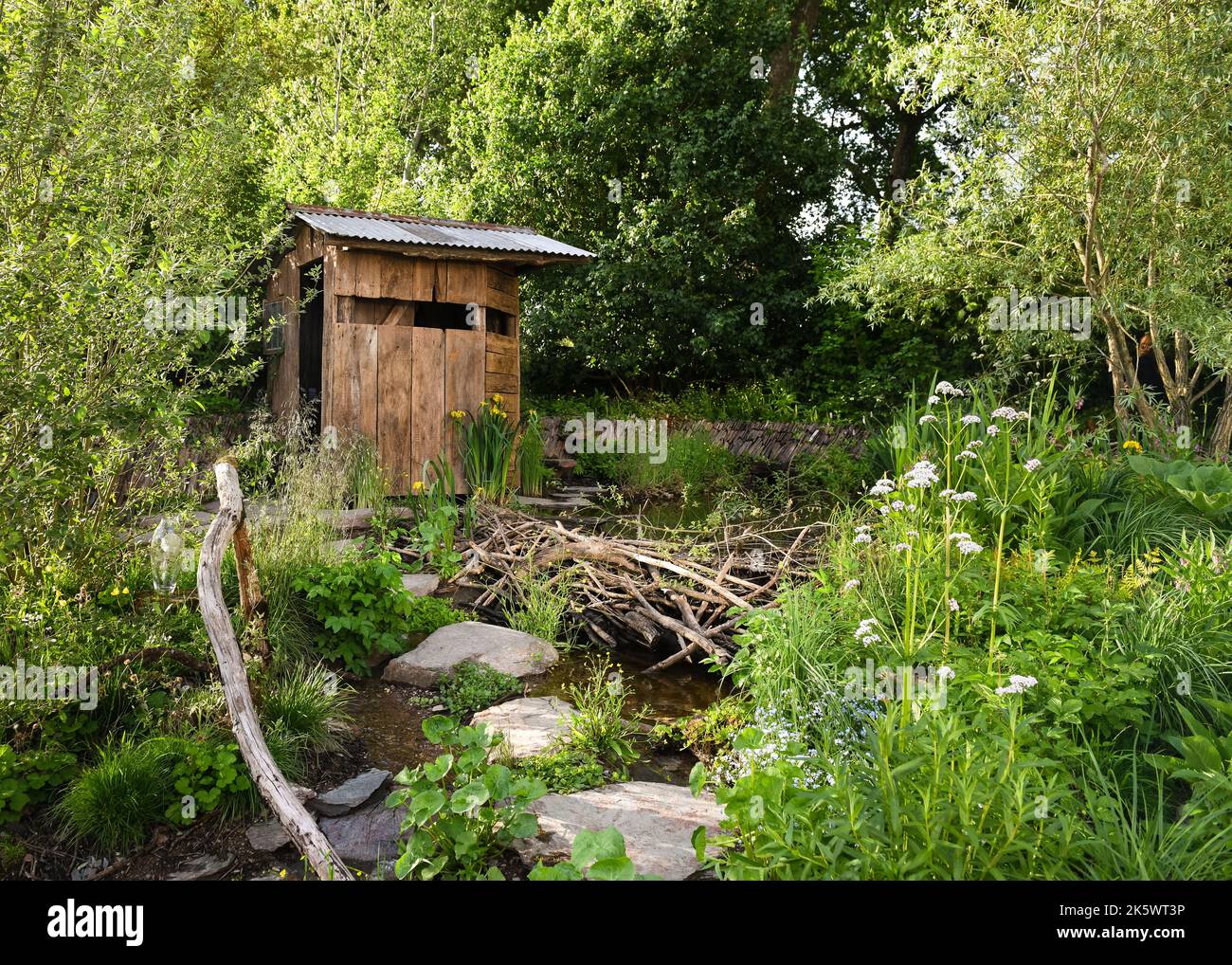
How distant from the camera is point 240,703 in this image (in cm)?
377

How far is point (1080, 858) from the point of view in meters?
2.65

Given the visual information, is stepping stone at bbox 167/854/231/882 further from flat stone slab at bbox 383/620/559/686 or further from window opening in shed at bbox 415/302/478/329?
window opening in shed at bbox 415/302/478/329

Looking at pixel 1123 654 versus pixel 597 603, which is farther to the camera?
pixel 597 603

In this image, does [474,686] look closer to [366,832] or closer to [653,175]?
[366,832]

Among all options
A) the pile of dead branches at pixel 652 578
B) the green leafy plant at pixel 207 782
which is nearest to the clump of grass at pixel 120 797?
the green leafy plant at pixel 207 782

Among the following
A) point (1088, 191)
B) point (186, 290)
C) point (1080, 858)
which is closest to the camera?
point (1080, 858)

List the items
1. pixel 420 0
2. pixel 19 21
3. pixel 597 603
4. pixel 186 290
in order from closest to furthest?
pixel 19 21, pixel 186 290, pixel 597 603, pixel 420 0

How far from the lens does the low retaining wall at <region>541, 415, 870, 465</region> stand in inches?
526

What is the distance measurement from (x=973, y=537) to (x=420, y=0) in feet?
61.5

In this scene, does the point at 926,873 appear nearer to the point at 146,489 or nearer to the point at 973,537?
the point at 973,537

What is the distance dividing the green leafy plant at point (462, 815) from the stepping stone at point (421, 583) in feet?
11.4

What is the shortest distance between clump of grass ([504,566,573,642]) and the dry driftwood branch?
2529mm

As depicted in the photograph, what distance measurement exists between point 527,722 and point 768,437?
9654mm

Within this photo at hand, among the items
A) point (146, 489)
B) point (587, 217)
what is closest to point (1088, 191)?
point (146, 489)
